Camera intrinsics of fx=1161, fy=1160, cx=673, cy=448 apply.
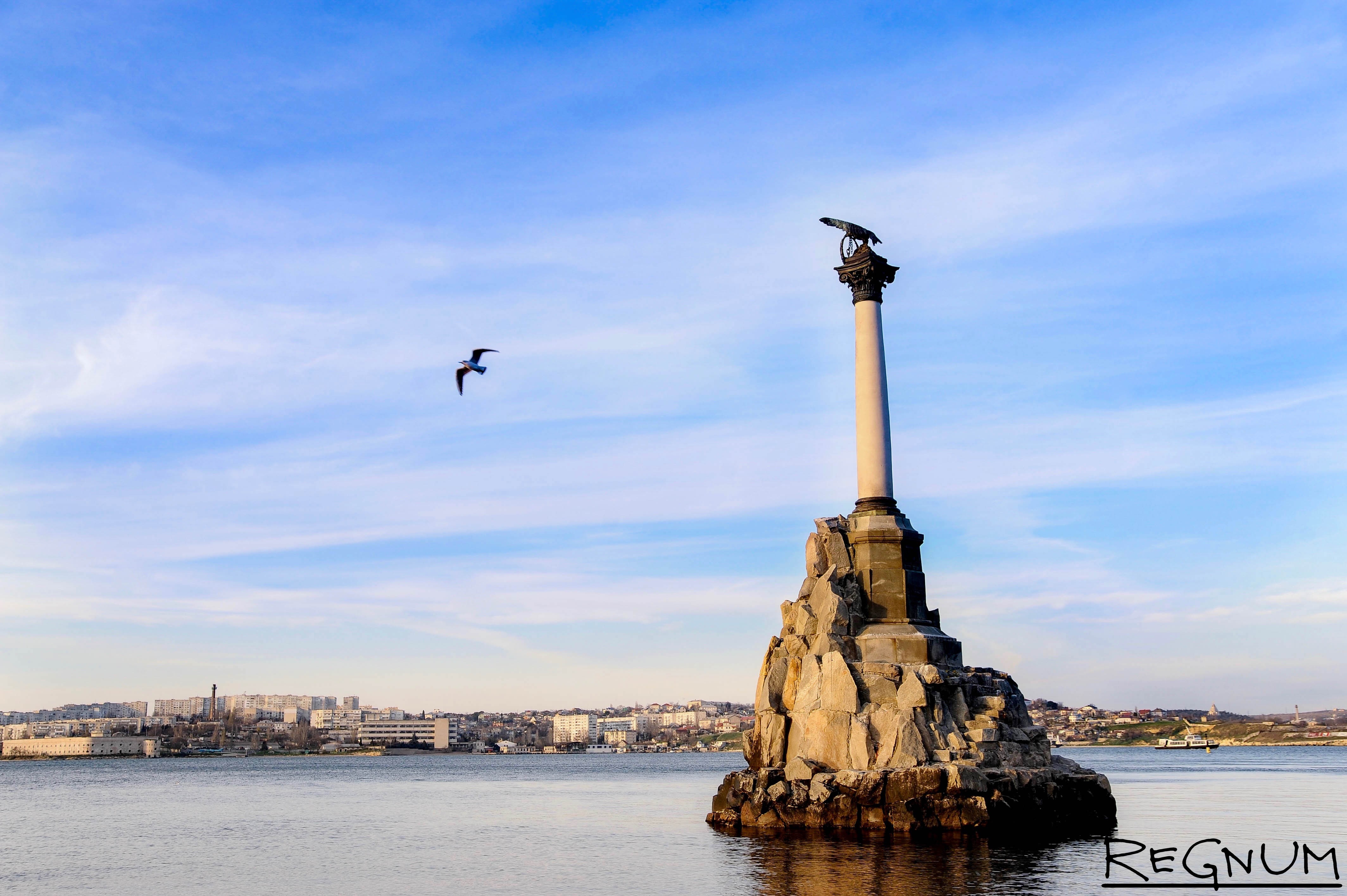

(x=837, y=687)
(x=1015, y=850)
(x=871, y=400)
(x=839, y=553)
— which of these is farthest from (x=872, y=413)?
(x=1015, y=850)

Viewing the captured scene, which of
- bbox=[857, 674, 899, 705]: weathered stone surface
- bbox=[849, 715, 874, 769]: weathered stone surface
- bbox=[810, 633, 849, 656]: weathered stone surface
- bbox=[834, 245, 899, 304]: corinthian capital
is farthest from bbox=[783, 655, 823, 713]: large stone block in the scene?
bbox=[834, 245, 899, 304]: corinthian capital

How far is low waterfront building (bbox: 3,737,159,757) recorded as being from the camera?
17562 cm

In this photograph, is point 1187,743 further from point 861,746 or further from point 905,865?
point 905,865

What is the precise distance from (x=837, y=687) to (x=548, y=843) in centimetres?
950

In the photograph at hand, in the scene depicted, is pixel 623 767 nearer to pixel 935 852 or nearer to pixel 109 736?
pixel 935 852

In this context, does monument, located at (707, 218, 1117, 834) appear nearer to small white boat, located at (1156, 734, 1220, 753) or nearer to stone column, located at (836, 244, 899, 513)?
stone column, located at (836, 244, 899, 513)

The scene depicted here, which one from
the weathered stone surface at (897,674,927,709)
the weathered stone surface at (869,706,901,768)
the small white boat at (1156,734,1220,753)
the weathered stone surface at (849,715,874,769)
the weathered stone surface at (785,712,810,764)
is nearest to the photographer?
the weathered stone surface at (869,706,901,768)

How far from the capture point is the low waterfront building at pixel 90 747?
176 m

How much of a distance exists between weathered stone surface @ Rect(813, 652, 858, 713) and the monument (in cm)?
4

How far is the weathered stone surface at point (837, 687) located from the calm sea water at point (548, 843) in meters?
3.95

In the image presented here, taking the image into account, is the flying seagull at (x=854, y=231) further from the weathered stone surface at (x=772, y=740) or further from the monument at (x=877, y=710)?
the weathered stone surface at (x=772, y=740)

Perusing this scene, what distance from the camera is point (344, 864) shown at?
1117 inches

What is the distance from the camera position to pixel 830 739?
2966 cm

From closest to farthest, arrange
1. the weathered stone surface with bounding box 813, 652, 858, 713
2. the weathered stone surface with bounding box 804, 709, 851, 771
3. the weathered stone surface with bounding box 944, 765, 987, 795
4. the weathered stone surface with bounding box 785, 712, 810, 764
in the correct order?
the weathered stone surface with bounding box 944, 765, 987, 795 < the weathered stone surface with bounding box 804, 709, 851, 771 < the weathered stone surface with bounding box 813, 652, 858, 713 < the weathered stone surface with bounding box 785, 712, 810, 764
